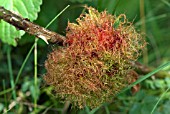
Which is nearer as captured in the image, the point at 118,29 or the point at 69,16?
the point at 118,29

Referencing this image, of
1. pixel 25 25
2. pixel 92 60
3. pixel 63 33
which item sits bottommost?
pixel 92 60

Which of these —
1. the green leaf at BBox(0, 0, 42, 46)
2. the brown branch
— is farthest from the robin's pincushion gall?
the green leaf at BBox(0, 0, 42, 46)

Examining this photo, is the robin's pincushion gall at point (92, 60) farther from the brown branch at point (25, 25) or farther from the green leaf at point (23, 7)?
the green leaf at point (23, 7)

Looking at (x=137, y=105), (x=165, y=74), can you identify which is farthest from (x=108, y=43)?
(x=165, y=74)

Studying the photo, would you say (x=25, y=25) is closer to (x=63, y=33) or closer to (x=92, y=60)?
(x=92, y=60)

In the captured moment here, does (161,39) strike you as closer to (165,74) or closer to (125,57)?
(165,74)

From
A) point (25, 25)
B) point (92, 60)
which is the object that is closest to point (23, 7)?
point (25, 25)
